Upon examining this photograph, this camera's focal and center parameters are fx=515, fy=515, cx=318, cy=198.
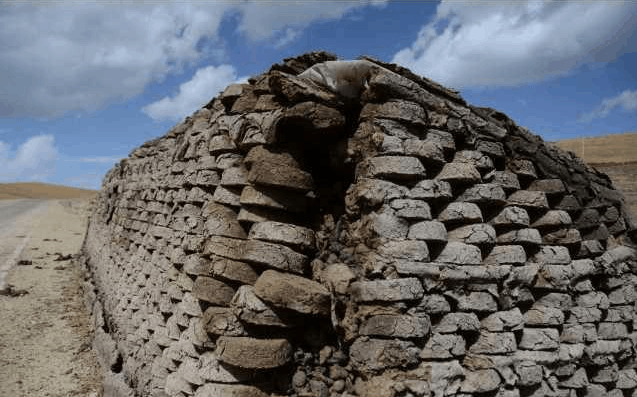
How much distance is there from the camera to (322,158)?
3869 millimetres

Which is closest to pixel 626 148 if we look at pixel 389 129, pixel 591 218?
pixel 591 218

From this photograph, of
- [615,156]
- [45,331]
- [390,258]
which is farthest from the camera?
[615,156]

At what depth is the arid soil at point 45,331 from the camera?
19.9ft

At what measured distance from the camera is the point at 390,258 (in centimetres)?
322

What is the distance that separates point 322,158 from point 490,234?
4.31 feet

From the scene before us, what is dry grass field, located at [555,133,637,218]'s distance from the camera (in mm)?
13531

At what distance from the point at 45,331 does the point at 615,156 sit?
21131 millimetres

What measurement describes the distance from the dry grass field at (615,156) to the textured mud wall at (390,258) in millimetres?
8748

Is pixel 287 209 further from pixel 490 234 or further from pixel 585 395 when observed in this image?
pixel 585 395

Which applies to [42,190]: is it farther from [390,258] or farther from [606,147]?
[390,258]

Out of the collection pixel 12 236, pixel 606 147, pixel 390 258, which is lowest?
pixel 12 236

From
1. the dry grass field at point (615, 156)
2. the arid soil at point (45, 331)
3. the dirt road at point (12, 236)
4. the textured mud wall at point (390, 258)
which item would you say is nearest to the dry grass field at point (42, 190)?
the dirt road at point (12, 236)

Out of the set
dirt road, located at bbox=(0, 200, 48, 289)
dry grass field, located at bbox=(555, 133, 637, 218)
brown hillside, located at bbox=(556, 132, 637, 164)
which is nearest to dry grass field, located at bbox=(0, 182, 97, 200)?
dirt road, located at bbox=(0, 200, 48, 289)

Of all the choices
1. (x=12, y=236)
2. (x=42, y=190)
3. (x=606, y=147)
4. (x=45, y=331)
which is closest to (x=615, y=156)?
(x=606, y=147)
